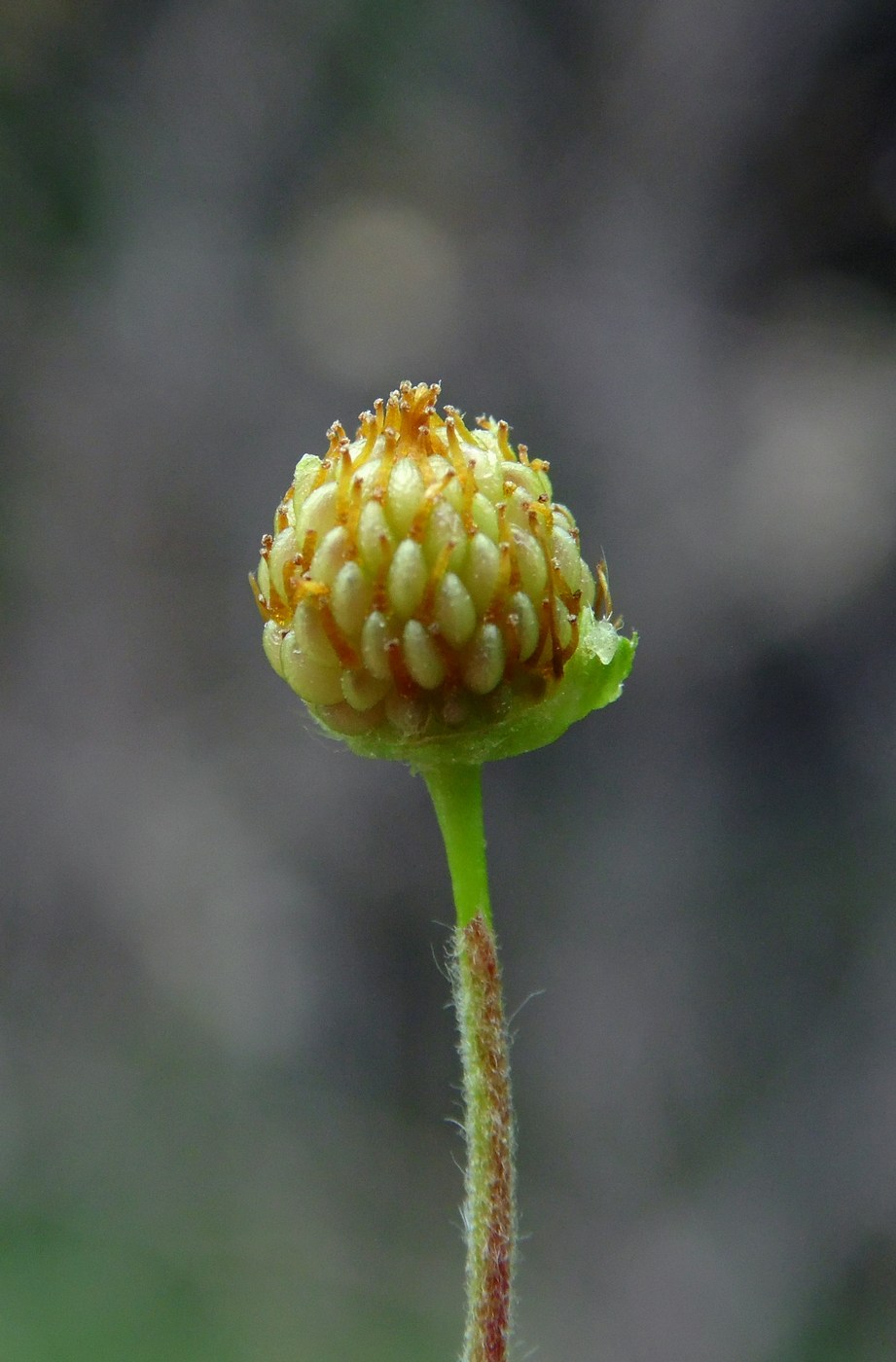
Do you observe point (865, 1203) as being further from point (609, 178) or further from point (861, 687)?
point (609, 178)

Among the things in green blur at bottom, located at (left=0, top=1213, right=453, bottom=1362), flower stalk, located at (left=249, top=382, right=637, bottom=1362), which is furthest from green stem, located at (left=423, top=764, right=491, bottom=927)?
green blur at bottom, located at (left=0, top=1213, right=453, bottom=1362)

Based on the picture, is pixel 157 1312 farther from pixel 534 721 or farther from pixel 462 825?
pixel 534 721

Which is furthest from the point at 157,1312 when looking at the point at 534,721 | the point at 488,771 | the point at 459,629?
the point at 459,629

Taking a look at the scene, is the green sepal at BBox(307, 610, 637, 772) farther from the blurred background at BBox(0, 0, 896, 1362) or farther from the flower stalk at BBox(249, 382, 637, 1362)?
the blurred background at BBox(0, 0, 896, 1362)

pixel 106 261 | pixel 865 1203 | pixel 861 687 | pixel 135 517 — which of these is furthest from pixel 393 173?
pixel 865 1203

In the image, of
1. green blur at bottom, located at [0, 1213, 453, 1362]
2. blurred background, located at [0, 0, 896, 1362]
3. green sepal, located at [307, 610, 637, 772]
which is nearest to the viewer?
green sepal, located at [307, 610, 637, 772]

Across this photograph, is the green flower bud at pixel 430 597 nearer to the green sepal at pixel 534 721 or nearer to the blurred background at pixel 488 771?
the green sepal at pixel 534 721

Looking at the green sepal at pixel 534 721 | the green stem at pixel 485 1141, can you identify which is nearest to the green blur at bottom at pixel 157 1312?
the green stem at pixel 485 1141
